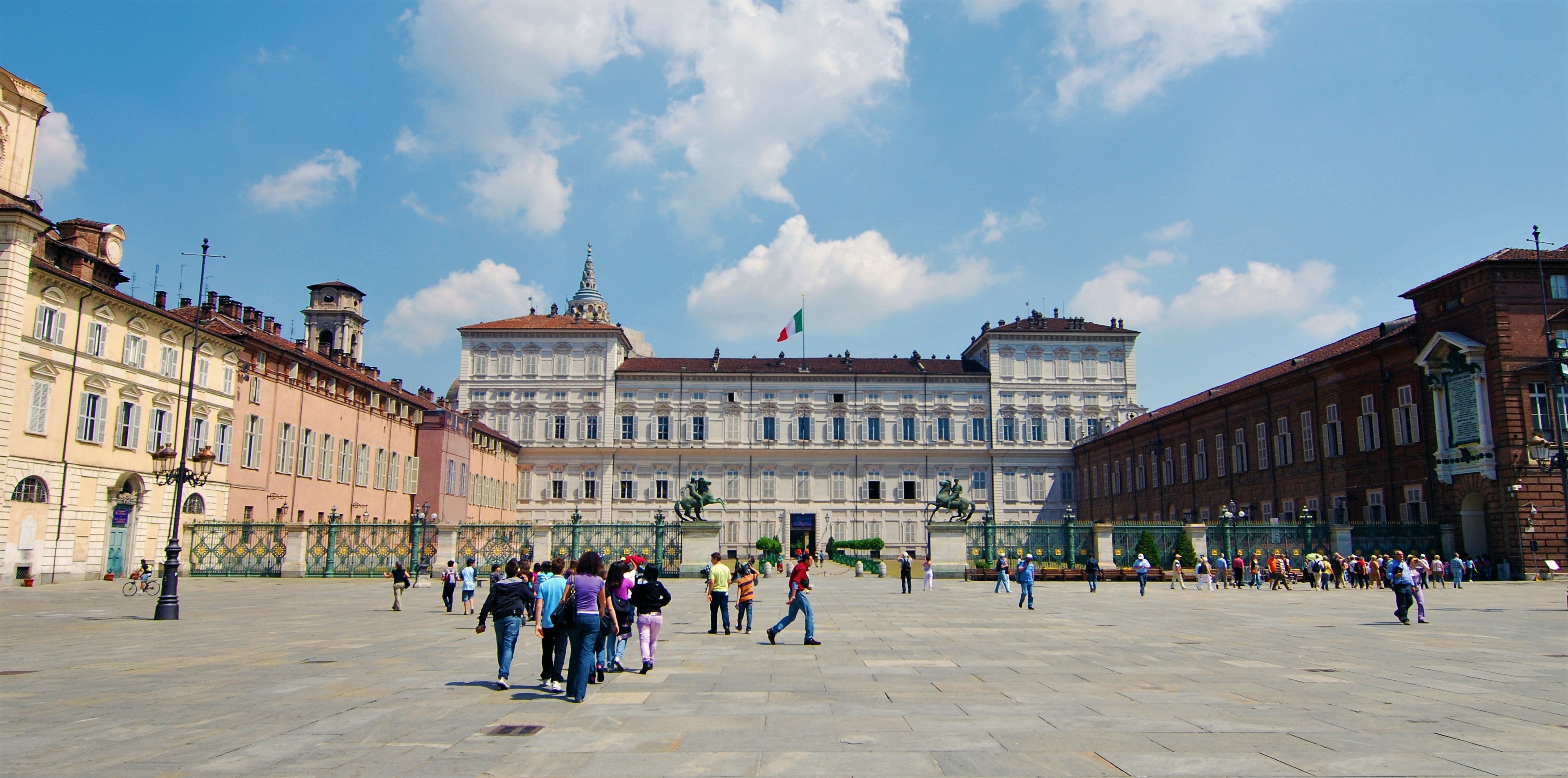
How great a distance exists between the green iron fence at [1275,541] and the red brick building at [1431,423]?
209 cm

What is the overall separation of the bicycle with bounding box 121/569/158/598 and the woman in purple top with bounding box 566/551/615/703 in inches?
895

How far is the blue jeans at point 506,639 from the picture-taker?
10555 millimetres

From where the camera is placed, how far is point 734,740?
304 inches

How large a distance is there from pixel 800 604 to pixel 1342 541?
30892 mm

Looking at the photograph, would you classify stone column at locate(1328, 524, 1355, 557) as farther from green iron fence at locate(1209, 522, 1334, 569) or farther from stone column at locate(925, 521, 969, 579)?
stone column at locate(925, 521, 969, 579)

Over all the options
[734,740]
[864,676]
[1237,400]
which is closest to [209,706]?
[734,740]

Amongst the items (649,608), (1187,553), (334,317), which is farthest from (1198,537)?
(334,317)

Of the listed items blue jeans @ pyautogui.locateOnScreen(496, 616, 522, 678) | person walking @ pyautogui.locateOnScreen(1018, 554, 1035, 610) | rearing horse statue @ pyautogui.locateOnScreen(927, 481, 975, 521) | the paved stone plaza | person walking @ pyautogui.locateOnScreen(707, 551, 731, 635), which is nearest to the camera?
the paved stone plaza

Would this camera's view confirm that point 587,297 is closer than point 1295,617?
No

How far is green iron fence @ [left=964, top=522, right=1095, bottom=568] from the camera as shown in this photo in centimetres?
3819

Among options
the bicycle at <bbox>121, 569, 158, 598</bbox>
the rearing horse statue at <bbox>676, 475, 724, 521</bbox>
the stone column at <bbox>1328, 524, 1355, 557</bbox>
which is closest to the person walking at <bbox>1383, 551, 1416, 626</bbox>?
the stone column at <bbox>1328, 524, 1355, 557</bbox>

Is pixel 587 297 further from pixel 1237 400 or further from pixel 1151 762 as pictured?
pixel 1151 762

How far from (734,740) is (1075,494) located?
6751 centimetres

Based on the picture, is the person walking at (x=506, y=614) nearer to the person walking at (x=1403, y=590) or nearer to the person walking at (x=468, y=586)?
the person walking at (x=468, y=586)
